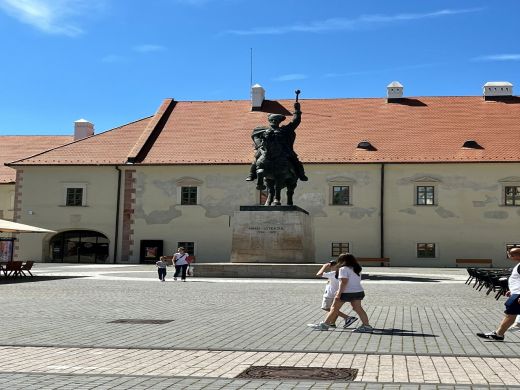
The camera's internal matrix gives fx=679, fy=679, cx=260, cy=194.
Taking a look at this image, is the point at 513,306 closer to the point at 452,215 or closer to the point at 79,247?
the point at 452,215

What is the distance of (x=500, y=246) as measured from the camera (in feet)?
128

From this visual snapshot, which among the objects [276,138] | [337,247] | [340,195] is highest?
[276,138]

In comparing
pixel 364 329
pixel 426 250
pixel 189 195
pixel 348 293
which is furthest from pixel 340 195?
pixel 364 329

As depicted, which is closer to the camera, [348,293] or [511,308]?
[511,308]

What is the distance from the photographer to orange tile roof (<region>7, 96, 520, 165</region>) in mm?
40438

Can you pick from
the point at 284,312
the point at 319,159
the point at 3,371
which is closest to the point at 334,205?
the point at 319,159

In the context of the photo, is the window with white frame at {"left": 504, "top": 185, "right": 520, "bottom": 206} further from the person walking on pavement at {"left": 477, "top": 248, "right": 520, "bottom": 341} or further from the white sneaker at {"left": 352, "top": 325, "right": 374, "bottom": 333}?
the person walking on pavement at {"left": 477, "top": 248, "right": 520, "bottom": 341}

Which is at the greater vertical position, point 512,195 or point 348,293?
point 512,195

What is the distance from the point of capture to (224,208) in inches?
1618

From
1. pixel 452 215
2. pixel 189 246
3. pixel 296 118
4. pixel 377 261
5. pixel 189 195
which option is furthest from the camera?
pixel 189 195

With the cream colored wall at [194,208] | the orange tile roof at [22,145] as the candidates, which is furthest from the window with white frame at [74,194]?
the orange tile roof at [22,145]

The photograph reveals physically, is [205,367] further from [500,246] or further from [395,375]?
[500,246]

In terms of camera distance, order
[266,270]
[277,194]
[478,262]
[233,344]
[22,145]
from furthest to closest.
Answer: [22,145]
[478,262]
[277,194]
[266,270]
[233,344]

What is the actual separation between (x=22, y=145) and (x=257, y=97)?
Result: 1884 centimetres
